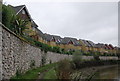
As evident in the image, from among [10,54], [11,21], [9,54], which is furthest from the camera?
[11,21]

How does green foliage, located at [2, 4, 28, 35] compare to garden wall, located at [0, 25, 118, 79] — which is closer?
garden wall, located at [0, 25, 118, 79]

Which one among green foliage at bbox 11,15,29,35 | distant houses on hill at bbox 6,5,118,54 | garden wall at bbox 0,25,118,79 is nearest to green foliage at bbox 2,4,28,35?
green foliage at bbox 11,15,29,35

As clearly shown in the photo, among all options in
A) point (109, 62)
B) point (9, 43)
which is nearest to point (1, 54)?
point (9, 43)

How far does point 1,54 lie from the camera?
8.28m

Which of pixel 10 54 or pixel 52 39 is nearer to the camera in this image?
pixel 10 54

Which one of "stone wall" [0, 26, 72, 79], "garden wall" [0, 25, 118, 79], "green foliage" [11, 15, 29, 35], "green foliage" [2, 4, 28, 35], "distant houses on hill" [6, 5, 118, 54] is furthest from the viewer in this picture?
"distant houses on hill" [6, 5, 118, 54]

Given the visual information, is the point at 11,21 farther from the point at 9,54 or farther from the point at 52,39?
the point at 52,39

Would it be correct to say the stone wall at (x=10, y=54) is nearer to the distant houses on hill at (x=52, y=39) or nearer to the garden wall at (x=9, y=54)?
the garden wall at (x=9, y=54)

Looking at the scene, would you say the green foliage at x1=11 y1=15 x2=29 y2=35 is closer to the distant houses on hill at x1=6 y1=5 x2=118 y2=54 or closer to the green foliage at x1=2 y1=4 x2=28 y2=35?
the green foliage at x1=2 y1=4 x2=28 y2=35

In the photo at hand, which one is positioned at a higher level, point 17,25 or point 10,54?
point 17,25

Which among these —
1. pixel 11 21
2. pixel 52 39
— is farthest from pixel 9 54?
pixel 52 39

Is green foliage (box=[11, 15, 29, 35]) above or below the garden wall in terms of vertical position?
above

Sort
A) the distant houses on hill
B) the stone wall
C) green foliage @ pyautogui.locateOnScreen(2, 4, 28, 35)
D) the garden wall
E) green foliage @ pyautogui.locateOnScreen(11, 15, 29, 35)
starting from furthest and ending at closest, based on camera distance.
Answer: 1. the distant houses on hill
2. green foliage @ pyautogui.locateOnScreen(11, 15, 29, 35)
3. green foliage @ pyautogui.locateOnScreen(2, 4, 28, 35)
4. the stone wall
5. the garden wall

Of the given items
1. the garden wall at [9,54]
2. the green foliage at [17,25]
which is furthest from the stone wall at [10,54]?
the green foliage at [17,25]
